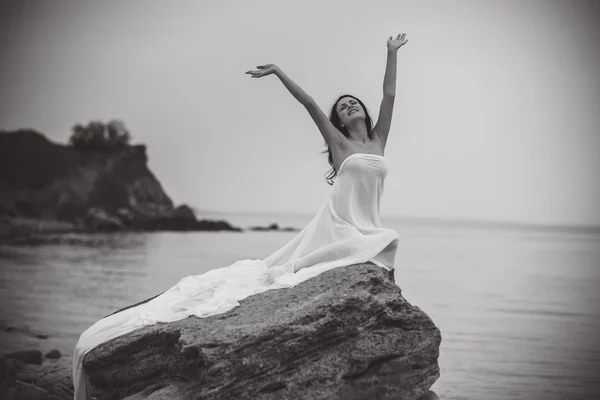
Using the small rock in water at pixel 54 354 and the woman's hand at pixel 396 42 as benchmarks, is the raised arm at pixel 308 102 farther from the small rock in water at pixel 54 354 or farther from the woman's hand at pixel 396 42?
the small rock in water at pixel 54 354

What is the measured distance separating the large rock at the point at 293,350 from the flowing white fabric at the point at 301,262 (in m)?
0.12

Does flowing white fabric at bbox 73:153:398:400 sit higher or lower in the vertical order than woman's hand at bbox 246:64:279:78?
lower

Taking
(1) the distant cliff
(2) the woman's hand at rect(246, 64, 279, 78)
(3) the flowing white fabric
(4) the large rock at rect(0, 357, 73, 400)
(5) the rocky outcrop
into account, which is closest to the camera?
(3) the flowing white fabric

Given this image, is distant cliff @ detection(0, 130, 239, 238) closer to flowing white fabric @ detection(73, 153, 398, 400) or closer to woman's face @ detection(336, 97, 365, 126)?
flowing white fabric @ detection(73, 153, 398, 400)

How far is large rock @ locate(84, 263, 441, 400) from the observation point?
499 cm

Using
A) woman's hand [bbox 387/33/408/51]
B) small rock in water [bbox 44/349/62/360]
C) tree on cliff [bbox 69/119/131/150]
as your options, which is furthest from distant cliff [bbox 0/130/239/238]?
woman's hand [bbox 387/33/408/51]

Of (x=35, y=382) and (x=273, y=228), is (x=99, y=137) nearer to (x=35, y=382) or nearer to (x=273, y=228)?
(x=273, y=228)

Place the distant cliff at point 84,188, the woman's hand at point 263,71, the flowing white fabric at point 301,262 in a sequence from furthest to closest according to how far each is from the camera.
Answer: the distant cliff at point 84,188 → the woman's hand at point 263,71 → the flowing white fabric at point 301,262

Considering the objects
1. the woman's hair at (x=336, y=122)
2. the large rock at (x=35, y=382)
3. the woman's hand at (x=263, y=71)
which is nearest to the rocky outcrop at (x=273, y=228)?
the large rock at (x=35, y=382)

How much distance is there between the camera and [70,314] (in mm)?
15617

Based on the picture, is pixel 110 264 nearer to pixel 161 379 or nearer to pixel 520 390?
pixel 520 390

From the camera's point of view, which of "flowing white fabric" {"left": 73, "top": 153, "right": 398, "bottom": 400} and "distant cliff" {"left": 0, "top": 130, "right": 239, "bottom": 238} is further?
"distant cliff" {"left": 0, "top": 130, "right": 239, "bottom": 238}

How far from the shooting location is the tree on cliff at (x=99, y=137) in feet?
154

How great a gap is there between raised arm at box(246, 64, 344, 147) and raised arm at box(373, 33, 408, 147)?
0.42m
